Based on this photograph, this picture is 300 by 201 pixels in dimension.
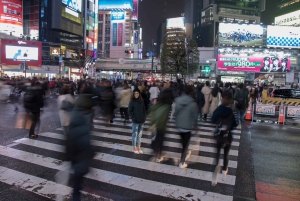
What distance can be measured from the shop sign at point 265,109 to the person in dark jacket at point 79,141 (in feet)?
43.2

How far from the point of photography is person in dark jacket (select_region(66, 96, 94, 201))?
3695 millimetres

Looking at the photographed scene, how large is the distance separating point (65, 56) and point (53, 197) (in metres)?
67.1

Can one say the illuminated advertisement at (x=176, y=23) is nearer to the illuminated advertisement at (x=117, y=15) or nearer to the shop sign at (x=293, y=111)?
the illuminated advertisement at (x=117, y=15)

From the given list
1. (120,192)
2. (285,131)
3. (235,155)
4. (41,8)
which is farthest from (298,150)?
(41,8)

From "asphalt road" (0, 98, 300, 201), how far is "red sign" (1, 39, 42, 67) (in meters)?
48.1

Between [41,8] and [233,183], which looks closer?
[233,183]

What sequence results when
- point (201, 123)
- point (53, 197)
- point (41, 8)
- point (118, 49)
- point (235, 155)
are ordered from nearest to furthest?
point (53, 197) < point (235, 155) < point (201, 123) < point (41, 8) < point (118, 49)

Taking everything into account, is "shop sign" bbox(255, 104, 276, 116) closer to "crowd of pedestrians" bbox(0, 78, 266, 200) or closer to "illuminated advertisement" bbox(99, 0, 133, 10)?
"crowd of pedestrians" bbox(0, 78, 266, 200)

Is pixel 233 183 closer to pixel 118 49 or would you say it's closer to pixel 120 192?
pixel 120 192

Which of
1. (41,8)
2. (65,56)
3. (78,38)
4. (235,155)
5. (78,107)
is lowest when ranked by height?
(235,155)

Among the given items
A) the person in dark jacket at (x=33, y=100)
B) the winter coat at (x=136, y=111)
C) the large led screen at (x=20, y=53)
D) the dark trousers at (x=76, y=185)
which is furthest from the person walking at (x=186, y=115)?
the large led screen at (x=20, y=53)

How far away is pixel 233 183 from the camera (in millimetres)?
5438

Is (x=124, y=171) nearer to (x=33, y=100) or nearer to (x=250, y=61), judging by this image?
(x=33, y=100)

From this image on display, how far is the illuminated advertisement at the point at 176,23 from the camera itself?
12915cm
